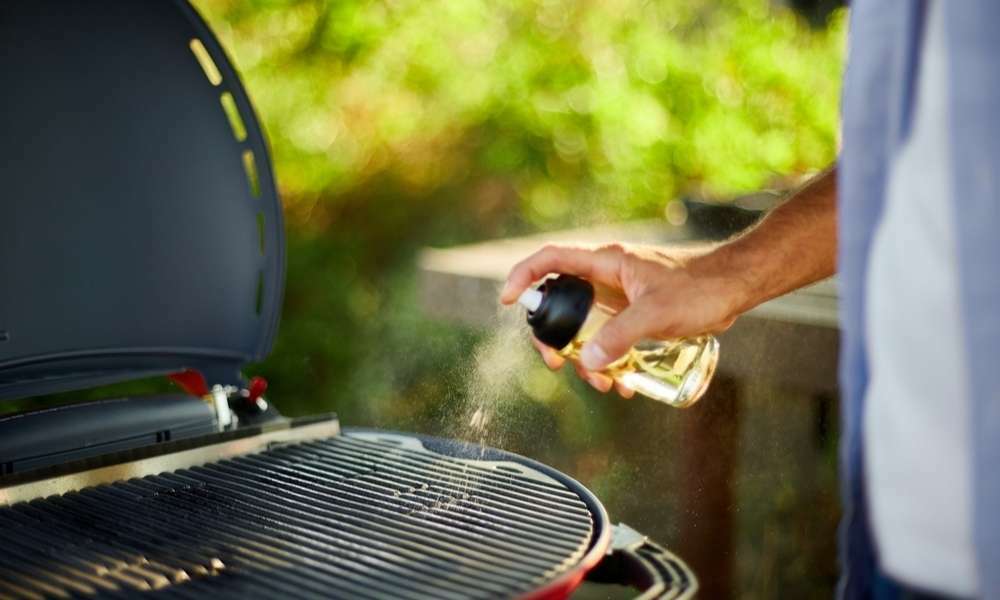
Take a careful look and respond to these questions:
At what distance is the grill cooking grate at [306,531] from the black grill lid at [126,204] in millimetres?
255

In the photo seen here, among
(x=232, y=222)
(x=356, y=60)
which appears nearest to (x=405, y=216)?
(x=356, y=60)

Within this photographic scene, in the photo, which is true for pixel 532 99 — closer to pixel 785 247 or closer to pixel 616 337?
pixel 785 247

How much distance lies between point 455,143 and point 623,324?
4091 mm

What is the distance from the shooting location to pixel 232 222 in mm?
1783

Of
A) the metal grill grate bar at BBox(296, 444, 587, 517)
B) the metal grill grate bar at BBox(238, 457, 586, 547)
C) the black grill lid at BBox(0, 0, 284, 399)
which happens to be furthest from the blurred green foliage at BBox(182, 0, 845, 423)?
the metal grill grate bar at BBox(238, 457, 586, 547)

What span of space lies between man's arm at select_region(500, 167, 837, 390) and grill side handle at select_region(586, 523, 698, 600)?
23cm

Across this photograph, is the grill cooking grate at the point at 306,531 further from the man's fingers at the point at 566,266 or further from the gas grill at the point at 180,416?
the man's fingers at the point at 566,266

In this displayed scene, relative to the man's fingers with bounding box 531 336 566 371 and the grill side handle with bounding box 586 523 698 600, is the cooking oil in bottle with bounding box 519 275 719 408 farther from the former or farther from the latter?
the grill side handle with bounding box 586 523 698 600

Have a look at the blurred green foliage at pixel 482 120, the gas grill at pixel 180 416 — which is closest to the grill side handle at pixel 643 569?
the gas grill at pixel 180 416

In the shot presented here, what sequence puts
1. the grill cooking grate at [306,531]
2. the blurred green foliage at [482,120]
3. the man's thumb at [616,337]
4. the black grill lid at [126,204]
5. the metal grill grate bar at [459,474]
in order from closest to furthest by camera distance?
1. the grill cooking grate at [306,531]
2. the man's thumb at [616,337]
3. the metal grill grate bar at [459,474]
4. the black grill lid at [126,204]
5. the blurred green foliage at [482,120]

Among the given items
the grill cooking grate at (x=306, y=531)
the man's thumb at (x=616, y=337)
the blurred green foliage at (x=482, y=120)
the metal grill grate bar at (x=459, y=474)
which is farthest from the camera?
the blurred green foliage at (x=482, y=120)

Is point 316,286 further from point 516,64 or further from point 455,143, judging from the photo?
point 516,64

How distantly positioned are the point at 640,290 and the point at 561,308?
114mm

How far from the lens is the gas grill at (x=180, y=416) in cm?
120
